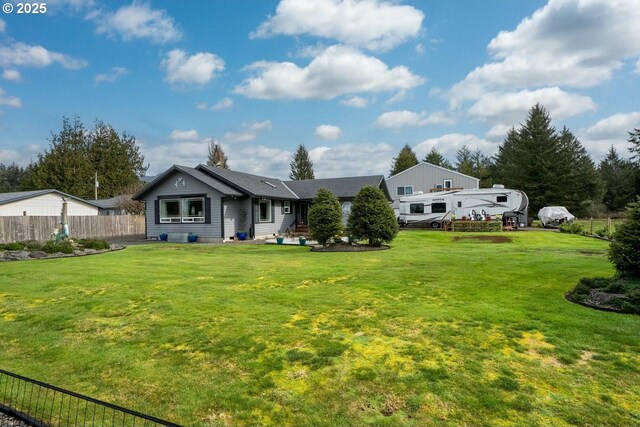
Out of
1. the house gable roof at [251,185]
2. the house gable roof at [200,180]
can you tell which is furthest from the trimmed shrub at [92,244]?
the house gable roof at [251,185]

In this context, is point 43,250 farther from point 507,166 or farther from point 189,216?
point 507,166

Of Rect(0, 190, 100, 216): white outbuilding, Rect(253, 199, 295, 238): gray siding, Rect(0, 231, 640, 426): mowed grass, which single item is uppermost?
Rect(0, 190, 100, 216): white outbuilding

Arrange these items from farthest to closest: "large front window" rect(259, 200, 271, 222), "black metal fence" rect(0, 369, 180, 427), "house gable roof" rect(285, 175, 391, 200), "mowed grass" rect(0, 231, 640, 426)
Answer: "house gable roof" rect(285, 175, 391, 200)
"large front window" rect(259, 200, 271, 222)
"mowed grass" rect(0, 231, 640, 426)
"black metal fence" rect(0, 369, 180, 427)

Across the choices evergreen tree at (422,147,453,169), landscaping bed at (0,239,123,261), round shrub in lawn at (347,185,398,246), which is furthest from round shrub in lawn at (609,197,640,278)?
evergreen tree at (422,147,453,169)

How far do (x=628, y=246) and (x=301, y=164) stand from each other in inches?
2330

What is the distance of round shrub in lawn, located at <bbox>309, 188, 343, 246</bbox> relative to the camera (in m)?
16.2

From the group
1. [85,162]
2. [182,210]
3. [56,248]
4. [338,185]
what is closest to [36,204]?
[182,210]

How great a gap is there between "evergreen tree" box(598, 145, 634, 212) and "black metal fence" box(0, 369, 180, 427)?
2213 inches

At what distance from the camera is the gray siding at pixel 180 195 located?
69.0 feet

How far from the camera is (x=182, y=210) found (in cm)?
2228

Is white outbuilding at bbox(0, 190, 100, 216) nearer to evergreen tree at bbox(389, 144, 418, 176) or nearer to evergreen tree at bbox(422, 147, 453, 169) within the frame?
evergreen tree at bbox(389, 144, 418, 176)

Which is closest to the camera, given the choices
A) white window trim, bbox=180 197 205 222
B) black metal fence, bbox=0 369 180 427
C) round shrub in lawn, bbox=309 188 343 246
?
black metal fence, bbox=0 369 180 427

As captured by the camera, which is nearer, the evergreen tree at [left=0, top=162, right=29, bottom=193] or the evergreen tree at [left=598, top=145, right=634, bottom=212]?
the evergreen tree at [left=598, top=145, right=634, bottom=212]

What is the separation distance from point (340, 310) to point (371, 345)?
5.10 feet
